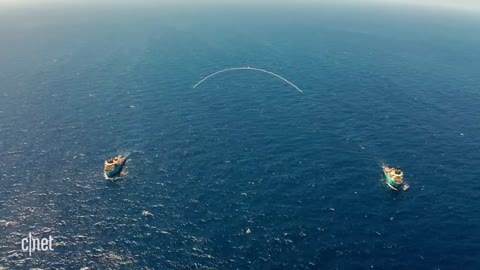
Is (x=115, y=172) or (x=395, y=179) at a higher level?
(x=395, y=179)

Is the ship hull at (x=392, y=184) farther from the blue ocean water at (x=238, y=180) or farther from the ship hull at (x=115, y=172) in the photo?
the ship hull at (x=115, y=172)

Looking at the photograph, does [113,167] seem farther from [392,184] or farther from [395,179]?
[395,179]

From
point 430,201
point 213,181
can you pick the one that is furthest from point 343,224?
point 213,181

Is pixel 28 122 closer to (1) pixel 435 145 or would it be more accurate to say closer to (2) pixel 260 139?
(2) pixel 260 139

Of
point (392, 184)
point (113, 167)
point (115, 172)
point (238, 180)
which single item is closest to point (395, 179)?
point (392, 184)

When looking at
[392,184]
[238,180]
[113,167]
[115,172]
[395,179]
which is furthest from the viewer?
[238,180]
